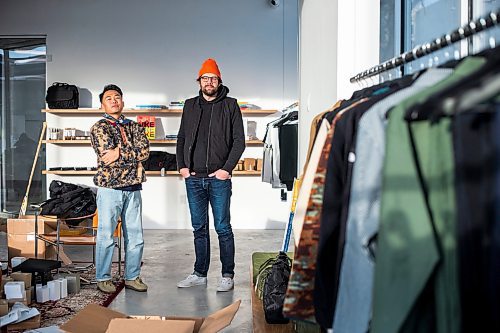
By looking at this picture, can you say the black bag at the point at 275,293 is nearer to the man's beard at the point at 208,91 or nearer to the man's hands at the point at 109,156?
the man's hands at the point at 109,156

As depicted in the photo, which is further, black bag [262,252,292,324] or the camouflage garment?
black bag [262,252,292,324]

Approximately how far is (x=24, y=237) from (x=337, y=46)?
3.27 meters

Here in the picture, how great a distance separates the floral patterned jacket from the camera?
4.15 meters

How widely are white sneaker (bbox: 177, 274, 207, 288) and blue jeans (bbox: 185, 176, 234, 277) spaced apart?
0.24m

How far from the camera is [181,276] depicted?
490cm

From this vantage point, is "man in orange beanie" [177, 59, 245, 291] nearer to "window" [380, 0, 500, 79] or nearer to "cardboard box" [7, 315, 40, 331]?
"cardboard box" [7, 315, 40, 331]

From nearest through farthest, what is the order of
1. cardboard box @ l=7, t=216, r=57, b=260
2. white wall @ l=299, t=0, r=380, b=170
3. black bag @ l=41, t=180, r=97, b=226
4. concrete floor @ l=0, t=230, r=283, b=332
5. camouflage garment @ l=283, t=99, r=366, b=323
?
camouflage garment @ l=283, t=99, r=366, b=323 → white wall @ l=299, t=0, r=380, b=170 → concrete floor @ l=0, t=230, r=283, b=332 → cardboard box @ l=7, t=216, r=57, b=260 → black bag @ l=41, t=180, r=97, b=226

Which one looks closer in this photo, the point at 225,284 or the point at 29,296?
the point at 29,296

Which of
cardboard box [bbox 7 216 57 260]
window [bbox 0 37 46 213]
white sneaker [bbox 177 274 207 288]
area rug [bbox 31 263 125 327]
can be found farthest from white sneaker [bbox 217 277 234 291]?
window [bbox 0 37 46 213]

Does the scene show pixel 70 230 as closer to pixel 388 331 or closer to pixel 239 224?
pixel 239 224

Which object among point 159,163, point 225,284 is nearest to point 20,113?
point 159,163

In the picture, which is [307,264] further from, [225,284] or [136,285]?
[136,285]

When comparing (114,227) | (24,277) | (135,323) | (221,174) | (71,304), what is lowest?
(71,304)

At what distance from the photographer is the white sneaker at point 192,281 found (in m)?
4.51
